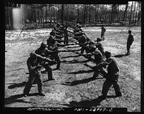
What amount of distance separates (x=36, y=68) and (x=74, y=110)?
2.50m

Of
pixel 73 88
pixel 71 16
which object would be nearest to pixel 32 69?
pixel 73 88

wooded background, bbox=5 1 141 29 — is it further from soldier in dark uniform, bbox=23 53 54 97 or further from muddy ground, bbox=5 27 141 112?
soldier in dark uniform, bbox=23 53 54 97

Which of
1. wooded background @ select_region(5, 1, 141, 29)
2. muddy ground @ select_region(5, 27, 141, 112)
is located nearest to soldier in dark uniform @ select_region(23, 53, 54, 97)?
muddy ground @ select_region(5, 27, 141, 112)

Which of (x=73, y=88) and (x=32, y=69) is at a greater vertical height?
(x=32, y=69)

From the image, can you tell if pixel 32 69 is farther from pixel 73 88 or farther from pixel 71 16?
pixel 71 16

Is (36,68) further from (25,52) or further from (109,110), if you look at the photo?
(25,52)

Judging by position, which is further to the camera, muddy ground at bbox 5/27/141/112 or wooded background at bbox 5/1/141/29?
wooded background at bbox 5/1/141/29

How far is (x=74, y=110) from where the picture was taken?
21.4ft

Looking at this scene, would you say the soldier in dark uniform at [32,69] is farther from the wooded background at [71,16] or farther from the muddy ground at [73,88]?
the wooded background at [71,16]

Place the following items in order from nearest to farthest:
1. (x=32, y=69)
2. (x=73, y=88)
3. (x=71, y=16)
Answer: (x=32, y=69) < (x=73, y=88) < (x=71, y=16)

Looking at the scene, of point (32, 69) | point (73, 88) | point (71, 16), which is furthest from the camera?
point (71, 16)

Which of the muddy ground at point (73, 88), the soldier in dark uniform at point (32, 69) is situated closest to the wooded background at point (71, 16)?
the muddy ground at point (73, 88)

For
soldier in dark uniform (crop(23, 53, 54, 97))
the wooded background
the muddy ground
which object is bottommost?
the muddy ground

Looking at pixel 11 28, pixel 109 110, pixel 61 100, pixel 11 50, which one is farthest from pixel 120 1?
pixel 11 28
